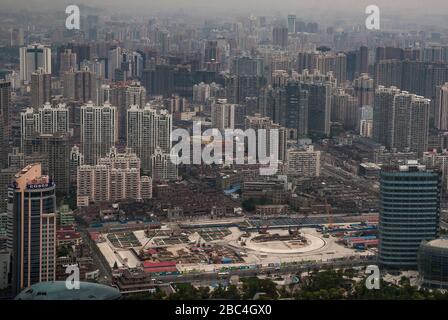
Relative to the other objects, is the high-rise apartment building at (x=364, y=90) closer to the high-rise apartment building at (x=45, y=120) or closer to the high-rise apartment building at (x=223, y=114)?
the high-rise apartment building at (x=223, y=114)

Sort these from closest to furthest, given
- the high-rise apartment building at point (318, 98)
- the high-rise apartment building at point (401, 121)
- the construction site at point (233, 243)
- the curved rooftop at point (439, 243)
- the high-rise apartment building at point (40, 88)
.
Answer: the curved rooftop at point (439, 243) < the construction site at point (233, 243) < the high-rise apartment building at point (40, 88) < the high-rise apartment building at point (401, 121) < the high-rise apartment building at point (318, 98)

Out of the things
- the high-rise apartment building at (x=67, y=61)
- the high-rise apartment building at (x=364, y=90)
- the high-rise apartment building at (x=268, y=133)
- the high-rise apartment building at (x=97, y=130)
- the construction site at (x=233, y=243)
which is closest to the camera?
the construction site at (x=233, y=243)

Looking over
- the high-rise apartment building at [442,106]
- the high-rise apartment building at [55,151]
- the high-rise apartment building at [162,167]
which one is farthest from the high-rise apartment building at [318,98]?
the high-rise apartment building at [55,151]

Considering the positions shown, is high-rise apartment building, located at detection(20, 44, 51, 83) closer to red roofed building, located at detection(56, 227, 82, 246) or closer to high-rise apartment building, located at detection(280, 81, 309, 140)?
red roofed building, located at detection(56, 227, 82, 246)

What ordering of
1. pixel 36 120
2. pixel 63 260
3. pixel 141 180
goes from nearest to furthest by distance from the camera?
pixel 63 260 < pixel 141 180 < pixel 36 120

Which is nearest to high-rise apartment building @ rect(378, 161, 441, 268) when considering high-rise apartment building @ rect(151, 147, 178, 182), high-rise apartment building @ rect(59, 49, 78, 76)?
high-rise apartment building @ rect(151, 147, 178, 182)

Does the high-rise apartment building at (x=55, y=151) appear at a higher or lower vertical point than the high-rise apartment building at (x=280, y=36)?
lower

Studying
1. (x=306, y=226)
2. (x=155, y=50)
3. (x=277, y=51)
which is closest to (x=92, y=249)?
(x=306, y=226)

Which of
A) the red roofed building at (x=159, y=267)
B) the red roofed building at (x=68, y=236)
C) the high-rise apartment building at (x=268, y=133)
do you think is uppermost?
the high-rise apartment building at (x=268, y=133)


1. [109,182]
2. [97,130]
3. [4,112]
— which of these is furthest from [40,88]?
[109,182]

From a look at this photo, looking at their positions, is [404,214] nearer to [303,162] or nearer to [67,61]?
[303,162]
